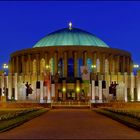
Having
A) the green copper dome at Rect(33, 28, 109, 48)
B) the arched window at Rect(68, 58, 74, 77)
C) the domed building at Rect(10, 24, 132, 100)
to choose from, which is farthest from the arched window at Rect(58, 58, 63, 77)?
the green copper dome at Rect(33, 28, 109, 48)

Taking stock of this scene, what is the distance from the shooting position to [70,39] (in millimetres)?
97250

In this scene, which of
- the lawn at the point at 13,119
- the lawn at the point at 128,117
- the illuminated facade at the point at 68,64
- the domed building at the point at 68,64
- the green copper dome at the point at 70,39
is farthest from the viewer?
the green copper dome at the point at 70,39

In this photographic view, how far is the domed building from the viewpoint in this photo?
8438 cm

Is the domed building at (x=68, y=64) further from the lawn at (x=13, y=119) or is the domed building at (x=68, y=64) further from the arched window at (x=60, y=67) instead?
the lawn at (x=13, y=119)

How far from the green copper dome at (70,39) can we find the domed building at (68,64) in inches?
24.1

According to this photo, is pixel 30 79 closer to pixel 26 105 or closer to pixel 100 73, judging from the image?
pixel 100 73

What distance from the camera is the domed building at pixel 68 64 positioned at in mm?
84375

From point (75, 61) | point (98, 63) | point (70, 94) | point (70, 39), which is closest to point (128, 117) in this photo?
point (70, 94)

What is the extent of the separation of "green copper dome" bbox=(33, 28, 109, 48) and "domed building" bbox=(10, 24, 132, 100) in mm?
613

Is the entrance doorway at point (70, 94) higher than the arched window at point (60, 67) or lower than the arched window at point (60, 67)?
lower

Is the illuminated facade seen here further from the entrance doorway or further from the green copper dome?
the green copper dome

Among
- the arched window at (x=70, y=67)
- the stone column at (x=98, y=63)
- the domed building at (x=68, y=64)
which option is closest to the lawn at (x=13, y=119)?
the domed building at (x=68, y=64)

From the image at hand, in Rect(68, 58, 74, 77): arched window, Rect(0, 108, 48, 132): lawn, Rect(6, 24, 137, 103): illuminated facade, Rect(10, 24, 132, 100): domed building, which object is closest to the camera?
Rect(0, 108, 48, 132): lawn

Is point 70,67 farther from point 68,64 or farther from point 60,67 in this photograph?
point 60,67
